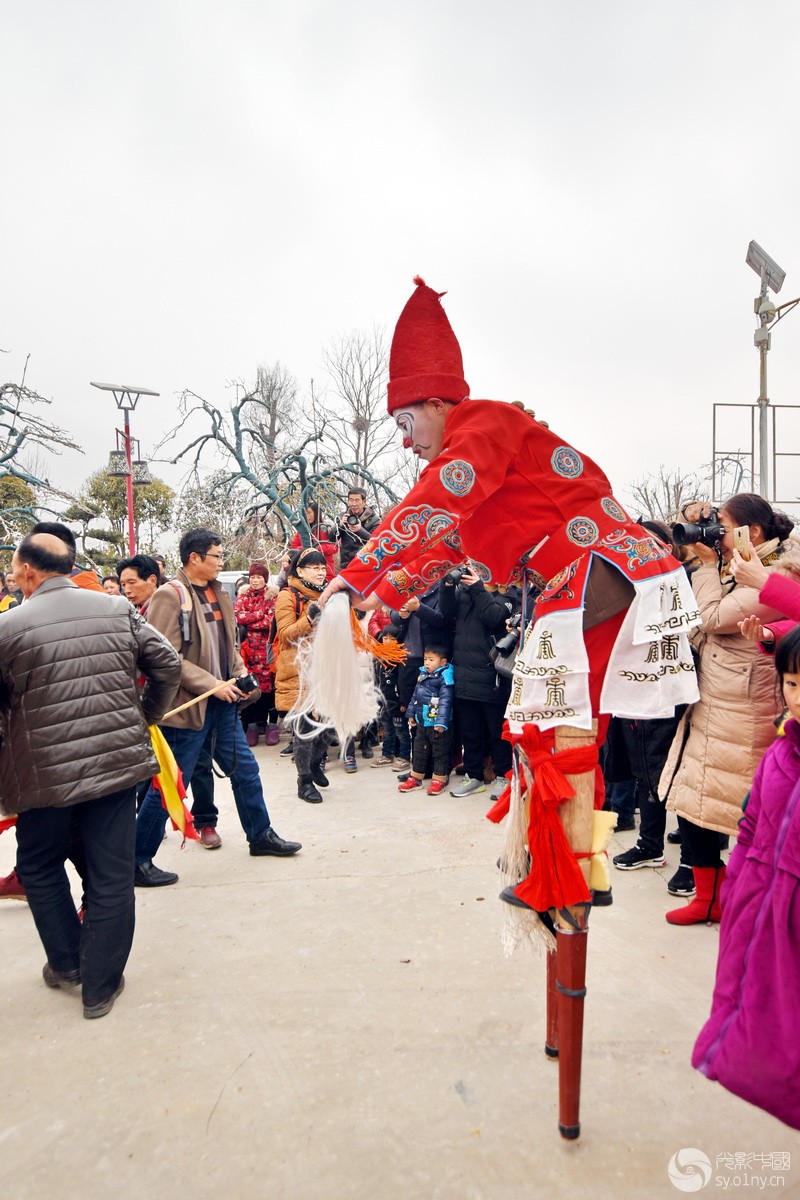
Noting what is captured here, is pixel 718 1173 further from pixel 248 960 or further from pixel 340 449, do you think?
pixel 340 449

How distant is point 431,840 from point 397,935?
1.21 metres

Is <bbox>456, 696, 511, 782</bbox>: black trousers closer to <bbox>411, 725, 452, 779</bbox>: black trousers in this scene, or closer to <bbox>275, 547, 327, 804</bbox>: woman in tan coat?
<bbox>411, 725, 452, 779</bbox>: black trousers

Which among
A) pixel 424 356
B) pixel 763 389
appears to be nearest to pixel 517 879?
pixel 424 356

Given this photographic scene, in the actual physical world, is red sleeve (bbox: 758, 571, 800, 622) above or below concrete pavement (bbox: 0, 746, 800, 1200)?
above

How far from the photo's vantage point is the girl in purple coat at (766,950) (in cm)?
149

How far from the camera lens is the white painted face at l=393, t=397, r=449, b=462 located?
84.8 inches

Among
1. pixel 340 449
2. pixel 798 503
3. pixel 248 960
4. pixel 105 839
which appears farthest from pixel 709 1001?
pixel 340 449

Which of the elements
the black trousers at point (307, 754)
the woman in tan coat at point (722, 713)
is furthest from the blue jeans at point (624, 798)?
the black trousers at point (307, 754)

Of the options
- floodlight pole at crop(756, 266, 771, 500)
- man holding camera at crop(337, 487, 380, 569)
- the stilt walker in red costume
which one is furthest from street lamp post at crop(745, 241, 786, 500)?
the stilt walker in red costume

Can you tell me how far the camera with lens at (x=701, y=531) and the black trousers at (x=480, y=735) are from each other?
2.82 metres

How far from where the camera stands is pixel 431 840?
4.26 meters

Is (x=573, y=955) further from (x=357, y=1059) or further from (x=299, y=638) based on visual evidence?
(x=299, y=638)

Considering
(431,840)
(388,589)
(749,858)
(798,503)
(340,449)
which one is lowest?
(431,840)

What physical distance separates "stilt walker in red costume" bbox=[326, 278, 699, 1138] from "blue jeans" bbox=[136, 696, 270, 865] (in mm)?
2252
